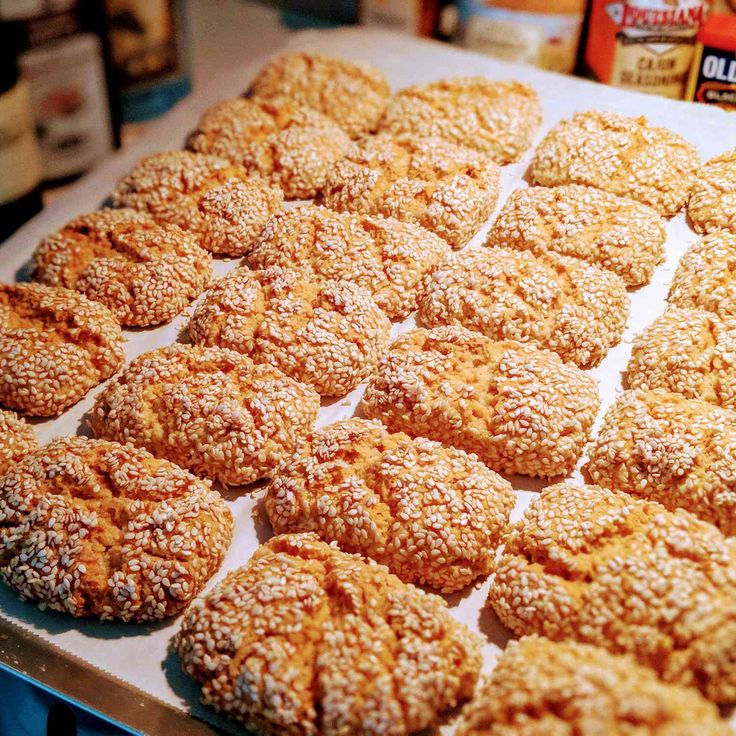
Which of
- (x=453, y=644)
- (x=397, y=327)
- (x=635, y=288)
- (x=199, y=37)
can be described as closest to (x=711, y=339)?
(x=635, y=288)

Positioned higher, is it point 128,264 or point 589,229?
point 589,229

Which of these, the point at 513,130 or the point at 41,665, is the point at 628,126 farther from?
the point at 41,665

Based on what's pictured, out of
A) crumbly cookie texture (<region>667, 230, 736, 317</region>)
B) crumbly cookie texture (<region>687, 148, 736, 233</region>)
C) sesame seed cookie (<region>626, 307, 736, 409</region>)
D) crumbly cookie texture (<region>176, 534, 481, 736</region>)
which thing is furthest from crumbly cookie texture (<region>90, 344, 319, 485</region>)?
crumbly cookie texture (<region>687, 148, 736, 233</region>)

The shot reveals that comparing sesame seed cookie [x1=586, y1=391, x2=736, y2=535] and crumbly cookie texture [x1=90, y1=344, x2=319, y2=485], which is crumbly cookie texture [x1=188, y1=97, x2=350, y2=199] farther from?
sesame seed cookie [x1=586, y1=391, x2=736, y2=535]

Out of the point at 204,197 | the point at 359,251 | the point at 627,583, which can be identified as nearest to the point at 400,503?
the point at 627,583

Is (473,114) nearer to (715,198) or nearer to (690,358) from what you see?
(715,198)
